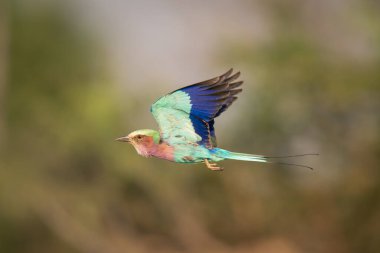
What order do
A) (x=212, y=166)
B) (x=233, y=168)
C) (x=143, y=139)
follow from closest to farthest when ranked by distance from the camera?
(x=212, y=166) → (x=143, y=139) → (x=233, y=168)

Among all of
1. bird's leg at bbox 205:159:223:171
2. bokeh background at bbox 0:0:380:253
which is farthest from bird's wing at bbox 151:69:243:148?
bokeh background at bbox 0:0:380:253

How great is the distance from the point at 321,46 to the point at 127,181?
5.70 m

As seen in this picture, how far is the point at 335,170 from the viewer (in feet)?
62.8

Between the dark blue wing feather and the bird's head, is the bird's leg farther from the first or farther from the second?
the bird's head

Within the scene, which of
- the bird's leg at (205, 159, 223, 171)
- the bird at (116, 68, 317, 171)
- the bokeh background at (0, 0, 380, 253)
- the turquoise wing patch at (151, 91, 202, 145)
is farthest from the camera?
the bokeh background at (0, 0, 380, 253)

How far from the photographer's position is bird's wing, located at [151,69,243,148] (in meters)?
3.45

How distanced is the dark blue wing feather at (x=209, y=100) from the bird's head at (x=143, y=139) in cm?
17

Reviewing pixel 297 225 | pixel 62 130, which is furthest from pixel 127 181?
pixel 297 225

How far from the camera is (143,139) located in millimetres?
3486

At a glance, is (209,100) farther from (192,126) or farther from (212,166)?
(212,166)

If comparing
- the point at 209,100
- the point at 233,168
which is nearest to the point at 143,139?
the point at 209,100

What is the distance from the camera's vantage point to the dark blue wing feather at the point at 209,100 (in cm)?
344

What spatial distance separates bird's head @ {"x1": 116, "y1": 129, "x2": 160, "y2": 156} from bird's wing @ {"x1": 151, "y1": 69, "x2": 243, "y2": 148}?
0.05m

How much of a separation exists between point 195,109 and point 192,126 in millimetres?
132
